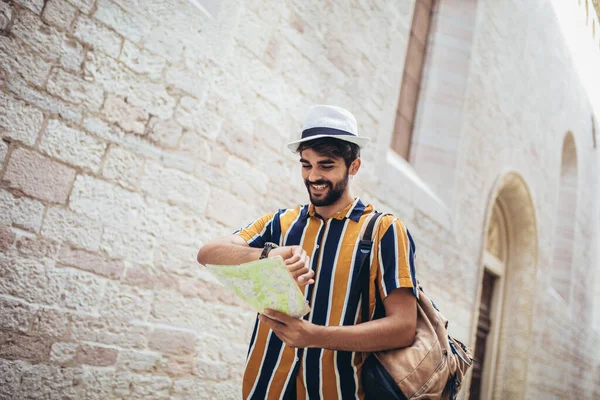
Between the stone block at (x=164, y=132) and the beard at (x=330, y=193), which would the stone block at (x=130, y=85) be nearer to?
the stone block at (x=164, y=132)

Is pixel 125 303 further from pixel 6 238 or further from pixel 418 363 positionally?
pixel 418 363

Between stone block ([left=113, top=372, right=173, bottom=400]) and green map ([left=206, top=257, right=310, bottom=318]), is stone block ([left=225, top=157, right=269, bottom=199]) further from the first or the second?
green map ([left=206, top=257, right=310, bottom=318])

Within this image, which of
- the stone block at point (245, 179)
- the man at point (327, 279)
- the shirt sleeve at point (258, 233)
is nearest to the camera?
the man at point (327, 279)

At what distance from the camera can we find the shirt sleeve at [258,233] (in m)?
1.71

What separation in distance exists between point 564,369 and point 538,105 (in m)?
5.18

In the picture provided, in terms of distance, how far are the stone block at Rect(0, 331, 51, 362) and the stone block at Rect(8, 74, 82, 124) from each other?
103 centimetres

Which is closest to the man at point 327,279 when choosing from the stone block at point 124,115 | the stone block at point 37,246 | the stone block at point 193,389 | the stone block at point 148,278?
the stone block at point 37,246

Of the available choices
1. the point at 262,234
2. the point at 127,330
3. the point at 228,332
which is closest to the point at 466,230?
the point at 228,332

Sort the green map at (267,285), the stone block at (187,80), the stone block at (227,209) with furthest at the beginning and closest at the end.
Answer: the stone block at (227,209)
the stone block at (187,80)
the green map at (267,285)

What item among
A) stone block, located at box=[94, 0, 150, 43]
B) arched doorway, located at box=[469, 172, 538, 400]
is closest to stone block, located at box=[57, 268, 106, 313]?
stone block, located at box=[94, 0, 150, 43]

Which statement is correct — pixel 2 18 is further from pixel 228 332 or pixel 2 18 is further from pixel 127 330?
pixel 228 332

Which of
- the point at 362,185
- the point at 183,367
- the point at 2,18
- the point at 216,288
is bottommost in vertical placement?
the point at 183,367

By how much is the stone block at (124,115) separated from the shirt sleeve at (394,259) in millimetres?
1728

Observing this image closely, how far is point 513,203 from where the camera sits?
8.75m
